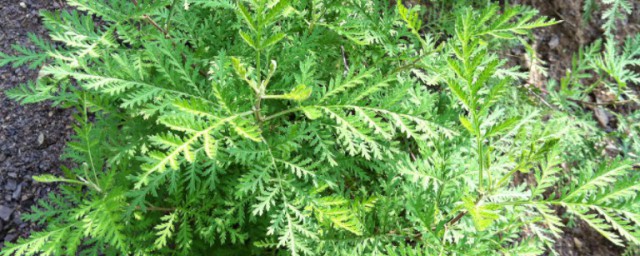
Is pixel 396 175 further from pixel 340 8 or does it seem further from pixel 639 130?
pixel 639 130

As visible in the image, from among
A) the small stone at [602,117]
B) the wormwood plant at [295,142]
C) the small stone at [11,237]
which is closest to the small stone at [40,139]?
the small stone at [11,237]

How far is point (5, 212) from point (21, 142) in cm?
35

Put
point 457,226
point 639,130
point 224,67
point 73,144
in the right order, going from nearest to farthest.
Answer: point 224,67 < point 73,144 < point 457,226 < point 639,130

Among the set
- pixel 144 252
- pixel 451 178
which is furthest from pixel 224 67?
pixel 451 178

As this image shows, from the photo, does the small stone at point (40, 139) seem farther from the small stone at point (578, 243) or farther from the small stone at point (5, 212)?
the small stone at point (578, 243)

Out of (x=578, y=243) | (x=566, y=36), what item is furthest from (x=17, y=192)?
(x=566, y=36)

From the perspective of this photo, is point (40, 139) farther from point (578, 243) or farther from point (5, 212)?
point (578, 243)

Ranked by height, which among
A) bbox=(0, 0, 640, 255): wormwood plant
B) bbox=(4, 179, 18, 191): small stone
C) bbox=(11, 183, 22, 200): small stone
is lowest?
bbox=(11, 183, 22, 200): small stone

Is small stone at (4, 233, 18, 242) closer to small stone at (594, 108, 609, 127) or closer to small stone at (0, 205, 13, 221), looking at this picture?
small stone at (0, 205, 13, 221)

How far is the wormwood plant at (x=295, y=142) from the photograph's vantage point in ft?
4.71

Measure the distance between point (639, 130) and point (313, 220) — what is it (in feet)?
7.29

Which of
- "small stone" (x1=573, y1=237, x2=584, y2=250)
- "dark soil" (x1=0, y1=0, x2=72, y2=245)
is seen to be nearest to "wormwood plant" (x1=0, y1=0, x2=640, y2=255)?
"dark soil" (x1=0, y1=0, x2=72, y2=245)

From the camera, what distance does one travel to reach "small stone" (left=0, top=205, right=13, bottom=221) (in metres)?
2.43

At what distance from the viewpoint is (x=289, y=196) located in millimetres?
1605
